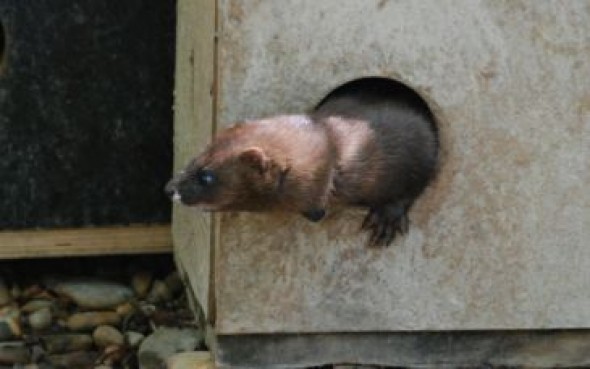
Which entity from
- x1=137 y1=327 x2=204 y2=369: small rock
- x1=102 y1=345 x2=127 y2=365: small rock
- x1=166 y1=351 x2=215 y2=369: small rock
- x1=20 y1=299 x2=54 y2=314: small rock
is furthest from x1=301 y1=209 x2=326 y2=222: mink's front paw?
x1=20 y1=299 x2=54 y2=314: small rock

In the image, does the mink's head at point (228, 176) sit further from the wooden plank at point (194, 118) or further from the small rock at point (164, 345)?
the small rock at point (164, 345)

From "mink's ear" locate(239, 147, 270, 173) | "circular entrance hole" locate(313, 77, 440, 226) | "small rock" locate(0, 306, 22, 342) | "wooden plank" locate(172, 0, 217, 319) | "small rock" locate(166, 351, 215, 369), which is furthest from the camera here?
"small rock" locate(0, 306, 22, 342)

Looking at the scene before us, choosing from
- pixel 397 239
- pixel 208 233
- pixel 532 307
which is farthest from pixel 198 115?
pixel 532 307

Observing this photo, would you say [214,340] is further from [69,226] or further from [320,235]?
[69,226]

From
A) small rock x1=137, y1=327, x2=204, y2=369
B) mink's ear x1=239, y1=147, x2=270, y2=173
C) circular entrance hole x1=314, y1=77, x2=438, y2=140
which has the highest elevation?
circular entrance hole x1=314, y1=77, x2=438, y2=140

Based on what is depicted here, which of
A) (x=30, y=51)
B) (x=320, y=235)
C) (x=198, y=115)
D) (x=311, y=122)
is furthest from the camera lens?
(x=30, y=51)

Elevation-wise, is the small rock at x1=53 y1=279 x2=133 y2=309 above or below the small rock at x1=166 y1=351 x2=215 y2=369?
below

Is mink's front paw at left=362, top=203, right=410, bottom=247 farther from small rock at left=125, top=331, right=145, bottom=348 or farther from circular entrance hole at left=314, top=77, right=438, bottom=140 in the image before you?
small rock at left=125, top=331, right=145, bottom=348

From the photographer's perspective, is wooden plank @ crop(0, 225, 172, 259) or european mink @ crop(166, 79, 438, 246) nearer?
european mink @ crop(166, 79, 438, 246)
